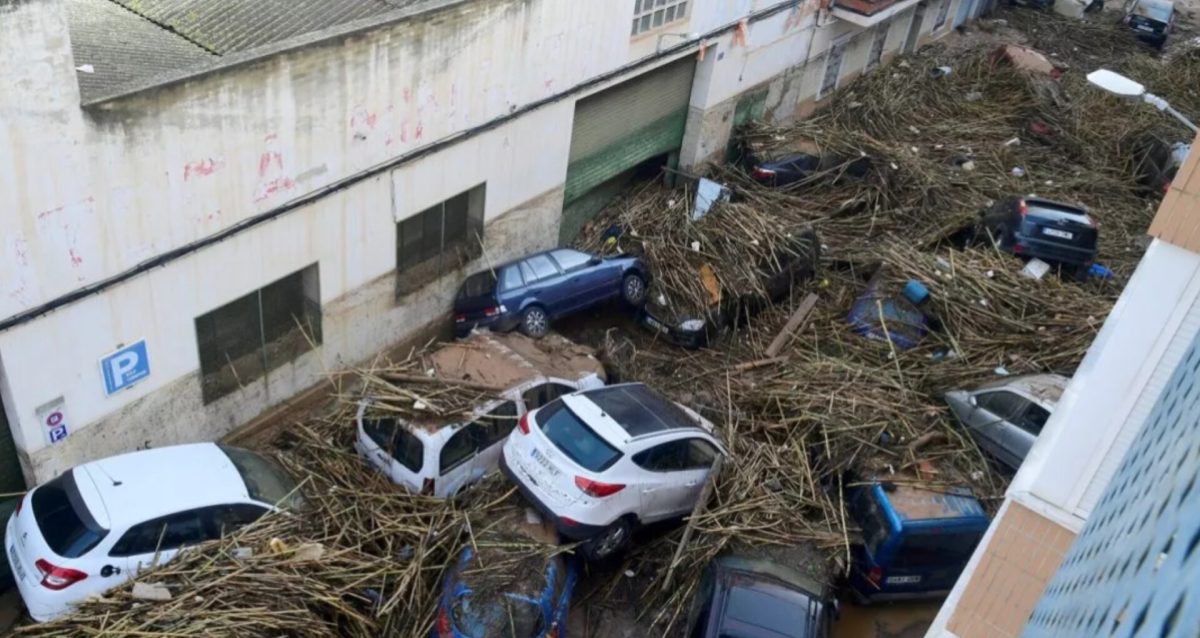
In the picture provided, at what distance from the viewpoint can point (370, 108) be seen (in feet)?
39.9

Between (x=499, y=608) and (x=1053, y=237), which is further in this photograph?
(x=1053, y=237)

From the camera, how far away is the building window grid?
1627cm

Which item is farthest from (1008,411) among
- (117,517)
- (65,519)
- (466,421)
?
(65,519)

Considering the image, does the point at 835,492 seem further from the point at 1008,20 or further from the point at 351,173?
the point at 1008,20

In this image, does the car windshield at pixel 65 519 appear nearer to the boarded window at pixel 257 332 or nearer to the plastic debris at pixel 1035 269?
the boarded window at pixel 257 332

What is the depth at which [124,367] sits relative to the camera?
35.1ft

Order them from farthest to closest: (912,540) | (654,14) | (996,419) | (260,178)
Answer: (654,14), (996,419), (260,178), (912,540)

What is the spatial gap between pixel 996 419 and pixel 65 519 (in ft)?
34.2

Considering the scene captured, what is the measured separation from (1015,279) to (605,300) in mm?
6519

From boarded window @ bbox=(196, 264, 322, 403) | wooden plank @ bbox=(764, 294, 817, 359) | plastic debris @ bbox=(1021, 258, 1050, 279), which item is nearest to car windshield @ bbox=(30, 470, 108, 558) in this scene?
boarded window @ bbox=(196, 264, 322, 403)

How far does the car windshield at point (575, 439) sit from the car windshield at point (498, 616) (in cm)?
175

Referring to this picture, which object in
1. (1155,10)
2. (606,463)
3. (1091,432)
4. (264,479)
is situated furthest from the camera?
(1155,10)

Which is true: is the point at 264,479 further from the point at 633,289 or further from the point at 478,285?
the point at 633,289

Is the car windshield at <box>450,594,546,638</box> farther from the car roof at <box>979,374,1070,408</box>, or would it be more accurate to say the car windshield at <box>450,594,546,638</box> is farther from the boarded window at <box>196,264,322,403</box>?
the car roof at <box>979,374,1070,408</box>
